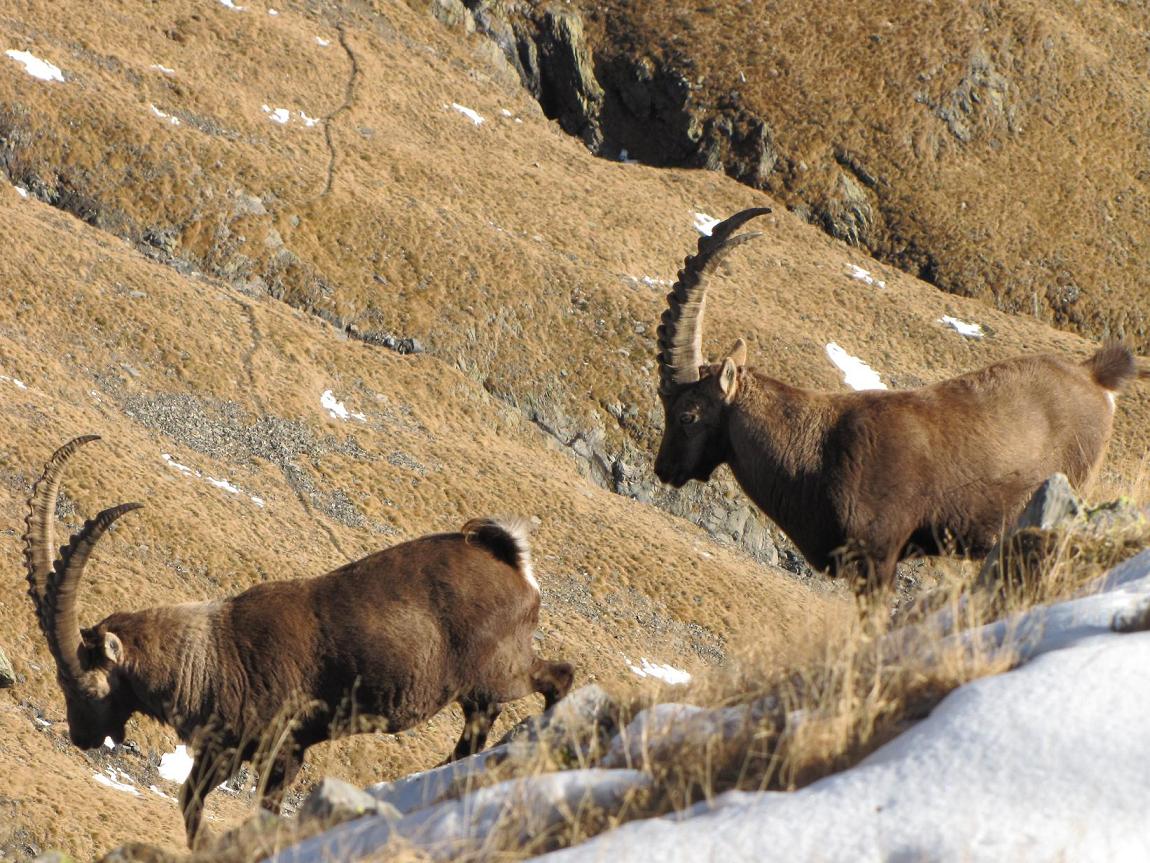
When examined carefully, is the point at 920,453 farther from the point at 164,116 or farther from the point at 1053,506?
the point at 164,116

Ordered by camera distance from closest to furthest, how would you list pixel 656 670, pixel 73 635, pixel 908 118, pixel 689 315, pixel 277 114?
pixel 73 635 → pixel 689 315 → pixel 656 670 → pixel 277 114 → pixel 908 118

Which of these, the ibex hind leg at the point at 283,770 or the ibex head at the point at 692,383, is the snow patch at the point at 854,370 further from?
the ibex hind leg at the point at 283,770

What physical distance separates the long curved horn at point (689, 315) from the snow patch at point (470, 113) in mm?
57981

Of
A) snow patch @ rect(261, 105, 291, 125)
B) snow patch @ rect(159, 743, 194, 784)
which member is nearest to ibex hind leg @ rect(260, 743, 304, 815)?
snow patch @ rect(159, 743, 194, 784)

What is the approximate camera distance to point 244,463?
120 ft

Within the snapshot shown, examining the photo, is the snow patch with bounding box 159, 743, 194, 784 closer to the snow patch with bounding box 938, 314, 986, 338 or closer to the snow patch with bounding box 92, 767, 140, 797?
the snow patch with bounding box 92, 767, 140, 797

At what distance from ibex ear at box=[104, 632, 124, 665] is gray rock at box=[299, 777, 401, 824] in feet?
17.0

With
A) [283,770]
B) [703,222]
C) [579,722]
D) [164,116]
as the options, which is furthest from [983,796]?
[703,222]

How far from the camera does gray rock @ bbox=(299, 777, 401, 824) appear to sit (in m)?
6.03

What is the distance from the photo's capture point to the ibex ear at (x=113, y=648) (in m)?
10.8

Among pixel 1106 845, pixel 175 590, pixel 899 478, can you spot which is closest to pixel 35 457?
pixel 175 590

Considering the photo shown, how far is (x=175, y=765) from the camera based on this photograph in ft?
68.2

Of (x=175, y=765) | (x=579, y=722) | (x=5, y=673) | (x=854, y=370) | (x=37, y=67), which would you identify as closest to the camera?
(x=579, y=722)

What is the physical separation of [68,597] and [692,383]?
5.35 meters
